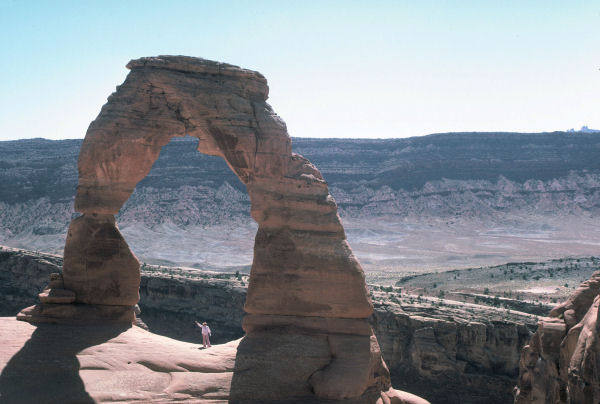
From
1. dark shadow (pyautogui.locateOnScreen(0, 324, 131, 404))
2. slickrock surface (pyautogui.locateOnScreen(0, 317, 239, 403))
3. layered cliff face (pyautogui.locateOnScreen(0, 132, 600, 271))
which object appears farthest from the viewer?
layered cliff face (pyautogui.locateOnScreen(0, 132, 600, 271))

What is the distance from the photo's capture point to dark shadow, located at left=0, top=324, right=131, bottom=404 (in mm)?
14476

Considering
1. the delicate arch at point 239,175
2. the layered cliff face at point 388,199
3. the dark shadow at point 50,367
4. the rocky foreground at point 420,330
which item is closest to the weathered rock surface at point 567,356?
the delicate arch at point 239,175

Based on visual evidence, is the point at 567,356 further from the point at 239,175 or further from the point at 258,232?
the point at 239,175

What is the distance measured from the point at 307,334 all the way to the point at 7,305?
2477 cm

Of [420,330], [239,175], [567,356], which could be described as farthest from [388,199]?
[567,356]

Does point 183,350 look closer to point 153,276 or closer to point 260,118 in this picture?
point 260,118

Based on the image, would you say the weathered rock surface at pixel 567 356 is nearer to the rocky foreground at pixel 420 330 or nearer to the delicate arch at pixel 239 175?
the delicate arch at pixel 239 175

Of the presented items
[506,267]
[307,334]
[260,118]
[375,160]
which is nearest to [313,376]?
[307,334]

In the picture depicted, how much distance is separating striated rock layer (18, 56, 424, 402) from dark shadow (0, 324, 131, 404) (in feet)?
3.79

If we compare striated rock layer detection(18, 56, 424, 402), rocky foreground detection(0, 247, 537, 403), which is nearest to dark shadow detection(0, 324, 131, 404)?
striated rock layer detection(18, 56, 424, 402)

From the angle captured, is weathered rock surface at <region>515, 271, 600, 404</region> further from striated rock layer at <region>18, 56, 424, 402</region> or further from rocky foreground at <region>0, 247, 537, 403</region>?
rocky foreground at <region>0, 247, 537, 403</region>

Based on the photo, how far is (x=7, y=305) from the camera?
36625 millimetres

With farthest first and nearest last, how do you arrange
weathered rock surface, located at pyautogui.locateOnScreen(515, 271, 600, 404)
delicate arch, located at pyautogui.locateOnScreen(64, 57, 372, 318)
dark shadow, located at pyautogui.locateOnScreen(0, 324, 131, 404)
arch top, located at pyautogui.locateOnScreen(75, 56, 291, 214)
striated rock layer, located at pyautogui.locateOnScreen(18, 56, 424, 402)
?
1. arch top, located at pyautogui.locateOnScreen(75, 56, 291, 214)
2. delicate arch, located at pyautogui.locateOnScreen(64, 57, 372, 318)
3. striated rock layer, located at pyautogui.locateOnScreen(18, 56, 424, 402)
4. dark shadow, located at pyautogui.locateOnScreen(0, 324, 131, 404)
5. weathered rock surface, located at pyautogui.locateOnScreen(515, 271, 600, 404)

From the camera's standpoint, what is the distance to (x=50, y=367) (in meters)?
15.5
